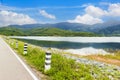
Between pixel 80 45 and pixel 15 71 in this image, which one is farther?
pixel 80 45

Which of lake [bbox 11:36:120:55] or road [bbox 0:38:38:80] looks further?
lake [bbox 11:36:120:55]

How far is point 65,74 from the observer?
11.0m

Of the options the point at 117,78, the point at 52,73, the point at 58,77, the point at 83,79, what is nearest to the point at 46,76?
the point at 52,73

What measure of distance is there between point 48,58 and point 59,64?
124cm

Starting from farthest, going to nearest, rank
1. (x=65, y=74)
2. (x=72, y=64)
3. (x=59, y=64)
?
(x=72, y=64) < (x=59, y=64) < (x=65, y=74)

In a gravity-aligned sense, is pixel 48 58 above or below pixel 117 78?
above

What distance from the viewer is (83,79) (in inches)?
409

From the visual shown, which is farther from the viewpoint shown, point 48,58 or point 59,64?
point 59,64

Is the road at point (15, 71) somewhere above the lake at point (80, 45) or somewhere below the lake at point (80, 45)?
above

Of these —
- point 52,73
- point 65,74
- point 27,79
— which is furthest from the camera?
point 52,73

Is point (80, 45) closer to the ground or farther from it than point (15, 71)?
closer to the ground

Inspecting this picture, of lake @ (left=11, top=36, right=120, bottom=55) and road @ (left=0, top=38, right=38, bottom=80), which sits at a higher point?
road @ (left=0, top=38, right=38, bottom=80)

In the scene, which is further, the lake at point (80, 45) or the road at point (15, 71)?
the lake at point (80, 45)

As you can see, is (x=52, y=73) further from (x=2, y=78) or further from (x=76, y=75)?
(x=2, y=78)
